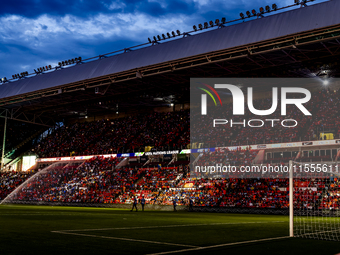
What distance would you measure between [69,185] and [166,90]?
17403 millimetres

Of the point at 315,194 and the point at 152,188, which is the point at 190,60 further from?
the point at 315,194

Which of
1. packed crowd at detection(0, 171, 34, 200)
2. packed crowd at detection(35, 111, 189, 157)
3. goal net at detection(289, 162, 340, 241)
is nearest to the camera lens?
goal net at detection(289, 162, 340, 241)

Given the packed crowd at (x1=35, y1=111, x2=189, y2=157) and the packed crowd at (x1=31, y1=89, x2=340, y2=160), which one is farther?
the packed crowd at (x1=35, y1=111, x2=189, y2=157)

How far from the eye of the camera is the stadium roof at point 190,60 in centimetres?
2847

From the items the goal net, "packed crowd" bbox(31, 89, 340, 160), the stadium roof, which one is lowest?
the goal net

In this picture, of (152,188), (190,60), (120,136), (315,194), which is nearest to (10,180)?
(120,136)

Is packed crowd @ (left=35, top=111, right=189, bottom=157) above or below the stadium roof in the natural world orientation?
below

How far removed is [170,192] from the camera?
38156 millimetres

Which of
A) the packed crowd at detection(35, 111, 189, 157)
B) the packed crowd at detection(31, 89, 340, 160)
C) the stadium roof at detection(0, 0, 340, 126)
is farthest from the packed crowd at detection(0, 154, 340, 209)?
the stadium roof at detection(0, 0, 340, 126)

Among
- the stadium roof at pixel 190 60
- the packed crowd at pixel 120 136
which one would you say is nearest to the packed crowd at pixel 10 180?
the packed crowd at pixel 120 136

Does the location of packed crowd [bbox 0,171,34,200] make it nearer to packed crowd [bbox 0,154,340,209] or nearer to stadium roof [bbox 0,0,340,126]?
packed crowd [bbox 0,154,340,209]

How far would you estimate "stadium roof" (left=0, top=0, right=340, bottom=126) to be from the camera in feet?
93.4

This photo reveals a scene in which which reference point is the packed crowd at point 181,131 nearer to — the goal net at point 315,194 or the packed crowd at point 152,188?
the packed crowd at point 152,188

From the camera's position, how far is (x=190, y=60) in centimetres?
3381
